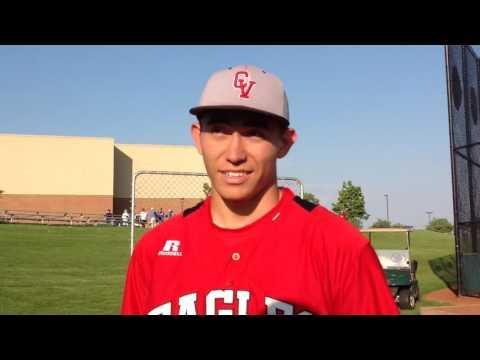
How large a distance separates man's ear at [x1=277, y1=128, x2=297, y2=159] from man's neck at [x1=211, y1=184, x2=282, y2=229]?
0.48 feet

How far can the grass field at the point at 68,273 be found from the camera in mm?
8859

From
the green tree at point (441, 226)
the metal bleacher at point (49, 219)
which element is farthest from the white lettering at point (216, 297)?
the green tree at point (441, 226)

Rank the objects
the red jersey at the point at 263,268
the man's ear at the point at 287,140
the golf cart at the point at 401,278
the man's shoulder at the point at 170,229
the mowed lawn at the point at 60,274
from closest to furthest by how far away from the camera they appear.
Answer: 1. the red jersey at the point at 263,268
2. the man's ear at the point at 287,140
3. the man's shoulder at the point at 170,229
4. the mowed lawn at the point at 60,274
5. the golf cart at the point at 401,278

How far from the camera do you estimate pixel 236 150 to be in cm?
194

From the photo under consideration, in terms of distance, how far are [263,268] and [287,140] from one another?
540 mm

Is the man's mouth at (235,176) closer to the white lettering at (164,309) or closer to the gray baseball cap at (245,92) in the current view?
the gray baseball cap at (245,92)

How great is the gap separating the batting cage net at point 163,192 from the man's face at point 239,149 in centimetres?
77

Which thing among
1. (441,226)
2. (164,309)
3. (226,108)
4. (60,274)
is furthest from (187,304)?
(441,226)

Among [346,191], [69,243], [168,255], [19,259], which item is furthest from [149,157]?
[168,255]

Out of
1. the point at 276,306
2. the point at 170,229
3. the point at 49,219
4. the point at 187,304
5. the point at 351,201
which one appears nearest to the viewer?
the point at 276,306

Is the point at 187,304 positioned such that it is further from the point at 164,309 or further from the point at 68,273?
the point at 68,273

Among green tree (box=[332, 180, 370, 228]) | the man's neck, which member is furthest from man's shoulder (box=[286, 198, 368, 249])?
green tree (box=[332, 180, 370, 228])
